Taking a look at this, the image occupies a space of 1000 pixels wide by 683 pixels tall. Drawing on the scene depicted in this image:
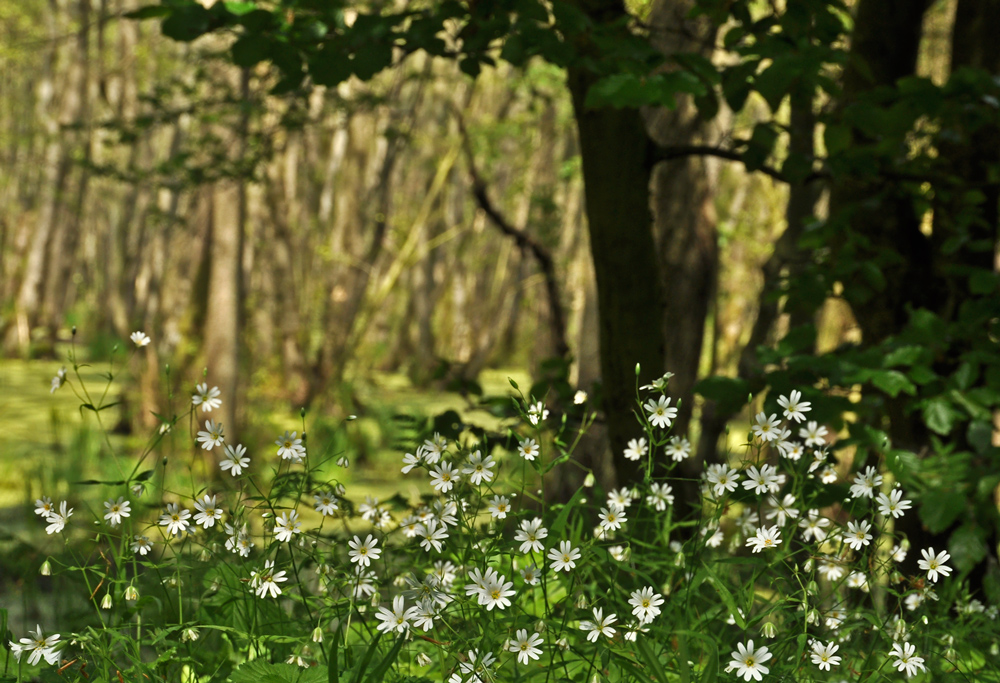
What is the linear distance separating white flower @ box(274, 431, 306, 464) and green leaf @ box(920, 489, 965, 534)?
1654 mm

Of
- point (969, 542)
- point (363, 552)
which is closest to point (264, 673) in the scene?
point (363, 552)

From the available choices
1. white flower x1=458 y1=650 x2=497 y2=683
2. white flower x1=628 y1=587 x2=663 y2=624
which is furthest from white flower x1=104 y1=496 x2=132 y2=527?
white flower x1=628 y1=587 x2=663 y2=624

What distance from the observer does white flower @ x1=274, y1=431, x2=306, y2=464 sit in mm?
1491

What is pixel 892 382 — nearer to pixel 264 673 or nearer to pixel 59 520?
pixel 264 673

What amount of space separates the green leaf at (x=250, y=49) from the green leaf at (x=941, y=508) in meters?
2.16

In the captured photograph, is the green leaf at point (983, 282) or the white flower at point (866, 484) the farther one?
the green leaf at point (983, 282)

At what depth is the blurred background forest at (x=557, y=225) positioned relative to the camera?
95.1 inches

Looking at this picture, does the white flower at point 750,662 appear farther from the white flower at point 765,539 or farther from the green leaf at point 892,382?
the green leaf at point 892,382

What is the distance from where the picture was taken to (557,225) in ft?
23.0

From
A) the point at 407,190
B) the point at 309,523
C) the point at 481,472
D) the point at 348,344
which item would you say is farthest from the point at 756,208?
the point at 481,472

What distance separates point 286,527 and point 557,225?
5.75 m

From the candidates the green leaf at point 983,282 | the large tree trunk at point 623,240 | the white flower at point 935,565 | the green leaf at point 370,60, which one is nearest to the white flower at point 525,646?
the white flower at point 935,565

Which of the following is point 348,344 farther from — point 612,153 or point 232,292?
point 612,153

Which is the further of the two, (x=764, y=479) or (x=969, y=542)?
(x=969, y=542)
